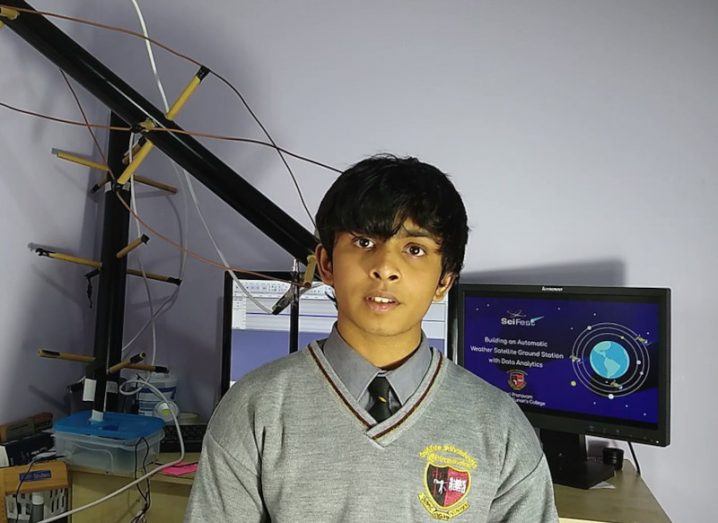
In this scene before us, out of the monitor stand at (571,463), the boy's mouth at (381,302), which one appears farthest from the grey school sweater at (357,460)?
the monitor stand at (571,463)

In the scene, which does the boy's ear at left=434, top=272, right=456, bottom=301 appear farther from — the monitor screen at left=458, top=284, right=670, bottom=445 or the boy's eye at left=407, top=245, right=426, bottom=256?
the monitor screen at left=458, top=284, right=670, bottom=445

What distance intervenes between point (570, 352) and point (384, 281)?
30.8 inches

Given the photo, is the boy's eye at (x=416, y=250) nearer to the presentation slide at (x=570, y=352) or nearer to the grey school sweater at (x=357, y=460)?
the grey school sweater at (x=357, y=460)

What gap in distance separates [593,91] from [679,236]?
39 centimetres

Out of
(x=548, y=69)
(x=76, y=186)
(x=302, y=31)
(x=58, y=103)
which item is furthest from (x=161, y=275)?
(x=548, y=69)

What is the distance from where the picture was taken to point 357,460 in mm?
876

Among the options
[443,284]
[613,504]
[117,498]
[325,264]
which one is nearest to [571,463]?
[613,504]

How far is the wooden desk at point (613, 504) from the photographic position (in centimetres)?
129

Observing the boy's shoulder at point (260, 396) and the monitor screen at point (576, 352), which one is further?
the monitor screen at point (576, 352)

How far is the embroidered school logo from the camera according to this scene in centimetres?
158

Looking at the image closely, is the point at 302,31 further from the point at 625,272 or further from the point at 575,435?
the point at 575,435

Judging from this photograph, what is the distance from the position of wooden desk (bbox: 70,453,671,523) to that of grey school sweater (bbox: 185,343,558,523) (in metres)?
0.49

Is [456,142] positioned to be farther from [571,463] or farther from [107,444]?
[107,444]

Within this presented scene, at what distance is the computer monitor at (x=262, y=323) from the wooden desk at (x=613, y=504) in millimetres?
675
